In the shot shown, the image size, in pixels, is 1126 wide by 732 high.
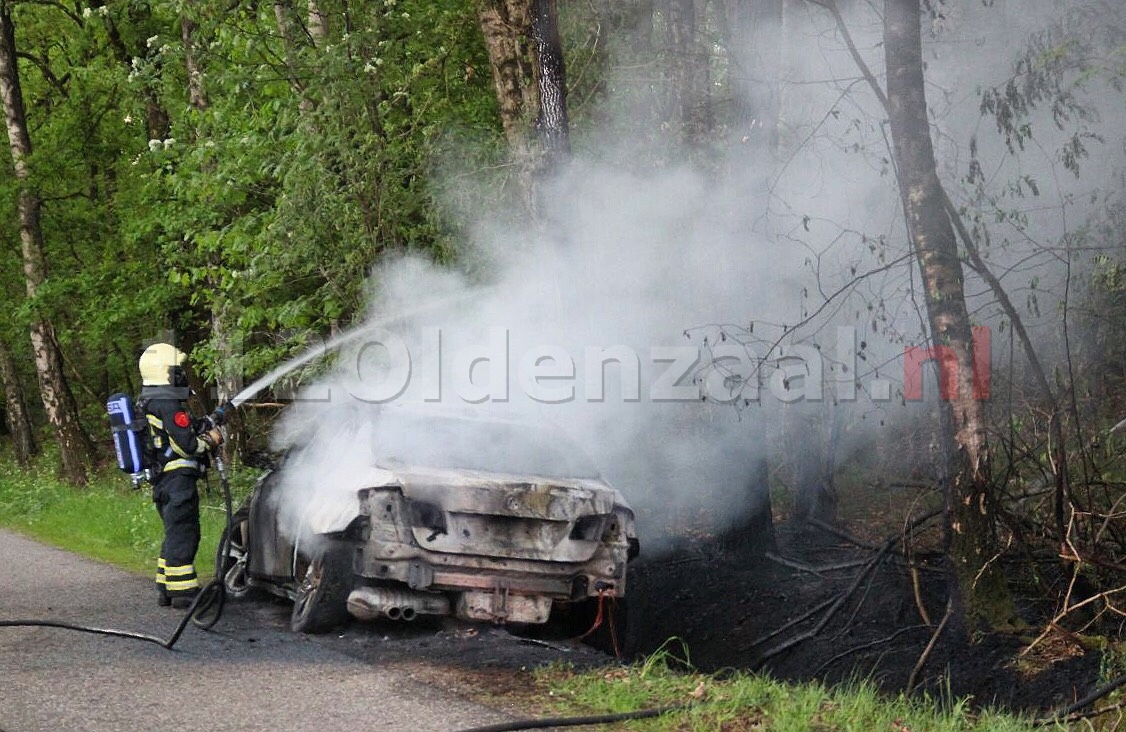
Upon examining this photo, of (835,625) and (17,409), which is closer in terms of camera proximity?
(835,625)

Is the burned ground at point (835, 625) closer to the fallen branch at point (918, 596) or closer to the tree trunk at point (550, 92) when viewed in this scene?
the fallen branch at point (918, 596)

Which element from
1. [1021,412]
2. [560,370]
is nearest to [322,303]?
[560,370]

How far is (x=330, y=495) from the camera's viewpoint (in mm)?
7117

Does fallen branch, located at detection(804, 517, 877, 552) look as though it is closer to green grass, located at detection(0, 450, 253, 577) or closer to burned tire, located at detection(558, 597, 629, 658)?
burned tire, located at detection(558, 597, 629, 658)

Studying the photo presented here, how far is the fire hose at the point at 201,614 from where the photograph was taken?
6.82 meters

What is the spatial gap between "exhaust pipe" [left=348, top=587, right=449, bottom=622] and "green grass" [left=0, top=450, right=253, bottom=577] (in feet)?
10.7

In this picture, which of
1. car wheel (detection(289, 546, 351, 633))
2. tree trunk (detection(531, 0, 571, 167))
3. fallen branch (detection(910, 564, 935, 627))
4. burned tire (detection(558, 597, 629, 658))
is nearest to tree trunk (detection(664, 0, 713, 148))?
tree trunk (detection(531, 0, 571, 167))

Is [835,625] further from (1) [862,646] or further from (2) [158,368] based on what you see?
(2) [158,368]

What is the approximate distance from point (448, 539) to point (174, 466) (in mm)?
2300

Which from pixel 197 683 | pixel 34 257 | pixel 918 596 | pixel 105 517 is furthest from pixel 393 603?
pixel 34 257

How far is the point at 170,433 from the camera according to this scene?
8094mm

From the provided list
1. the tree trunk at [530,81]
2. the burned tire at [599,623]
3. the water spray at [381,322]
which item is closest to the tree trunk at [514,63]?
the tree trunk at [530,81]

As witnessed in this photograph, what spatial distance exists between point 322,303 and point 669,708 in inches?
333

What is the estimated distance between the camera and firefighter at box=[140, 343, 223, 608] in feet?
26.4
